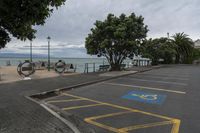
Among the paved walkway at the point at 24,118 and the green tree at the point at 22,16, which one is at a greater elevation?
the green tree at the point at 22,16

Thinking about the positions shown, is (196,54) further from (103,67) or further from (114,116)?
(114,116)

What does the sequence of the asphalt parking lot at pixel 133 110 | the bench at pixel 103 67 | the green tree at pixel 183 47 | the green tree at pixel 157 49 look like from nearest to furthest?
→ the asphalt parking lot at pixel 133 110 < the bench at pixel 103 67 < the green tree at pixel 157 49 < the green tree at pixel 183 47

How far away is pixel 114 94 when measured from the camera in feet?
40.9

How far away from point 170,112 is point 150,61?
124 ft

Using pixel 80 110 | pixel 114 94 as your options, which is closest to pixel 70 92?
pixel 114 94

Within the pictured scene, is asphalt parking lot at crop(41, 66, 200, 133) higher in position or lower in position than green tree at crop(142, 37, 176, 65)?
lower

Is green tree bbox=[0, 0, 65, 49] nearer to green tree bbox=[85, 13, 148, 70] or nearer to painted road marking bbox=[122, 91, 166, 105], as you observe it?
painted road marking bbox=[122, 91, 166, 105]

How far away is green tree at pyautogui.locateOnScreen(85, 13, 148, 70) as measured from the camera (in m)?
24.4

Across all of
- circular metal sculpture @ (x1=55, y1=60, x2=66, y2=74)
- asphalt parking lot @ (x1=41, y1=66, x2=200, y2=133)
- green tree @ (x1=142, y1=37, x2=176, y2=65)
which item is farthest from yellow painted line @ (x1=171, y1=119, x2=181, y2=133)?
green tree @ (x1=142, y1=37, x2=176, y2=65)

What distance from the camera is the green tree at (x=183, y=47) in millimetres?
56309

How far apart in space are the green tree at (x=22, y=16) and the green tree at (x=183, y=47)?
51873 mm

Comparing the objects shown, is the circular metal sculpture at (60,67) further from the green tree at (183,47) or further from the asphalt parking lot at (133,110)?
the green tree at (183,47)

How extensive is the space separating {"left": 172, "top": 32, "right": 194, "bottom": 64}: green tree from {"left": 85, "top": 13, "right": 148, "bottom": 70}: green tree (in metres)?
31.6

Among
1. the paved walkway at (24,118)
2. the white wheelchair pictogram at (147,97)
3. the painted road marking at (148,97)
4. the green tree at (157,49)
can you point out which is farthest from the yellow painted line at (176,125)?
the green tree at (157,49)
